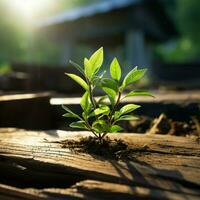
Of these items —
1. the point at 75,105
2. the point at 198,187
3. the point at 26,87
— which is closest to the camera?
the point at 198,187

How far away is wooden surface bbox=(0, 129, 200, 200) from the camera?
0.97m

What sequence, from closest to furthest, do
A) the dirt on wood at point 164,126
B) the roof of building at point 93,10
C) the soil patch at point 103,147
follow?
the soil patch at point 103,147 < the dirt on wood at point 164,126 < the roof of building at point 93,10

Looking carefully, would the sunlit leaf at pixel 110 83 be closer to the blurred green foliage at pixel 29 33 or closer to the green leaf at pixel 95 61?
the green leaf at pixel 95 61

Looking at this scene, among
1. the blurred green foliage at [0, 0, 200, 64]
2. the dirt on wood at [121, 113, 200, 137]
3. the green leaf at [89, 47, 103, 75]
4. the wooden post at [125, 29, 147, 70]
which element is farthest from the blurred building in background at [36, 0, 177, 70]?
the green leaf at [89, 47, 103, 75]

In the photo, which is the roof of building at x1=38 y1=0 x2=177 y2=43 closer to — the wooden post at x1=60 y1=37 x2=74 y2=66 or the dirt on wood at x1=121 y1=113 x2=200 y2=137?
the wooden post at x1=60 y1=37 x2=74 y2=66

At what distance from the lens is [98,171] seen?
1070mm

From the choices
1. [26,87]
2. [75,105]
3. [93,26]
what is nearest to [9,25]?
[93,26]

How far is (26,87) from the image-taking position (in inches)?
171

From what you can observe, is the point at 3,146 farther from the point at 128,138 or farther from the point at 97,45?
the point at 97,45

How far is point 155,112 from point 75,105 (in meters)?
0.45

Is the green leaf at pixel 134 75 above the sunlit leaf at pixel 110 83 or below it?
above

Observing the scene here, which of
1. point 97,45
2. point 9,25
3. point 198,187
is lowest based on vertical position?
point 198,187

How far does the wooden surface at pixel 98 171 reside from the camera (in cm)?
97

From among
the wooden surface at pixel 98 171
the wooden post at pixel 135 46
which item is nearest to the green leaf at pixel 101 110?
the wooden surface at pixel 98 171
